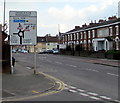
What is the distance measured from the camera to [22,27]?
16141 millimetres

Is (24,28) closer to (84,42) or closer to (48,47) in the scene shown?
(84,42)

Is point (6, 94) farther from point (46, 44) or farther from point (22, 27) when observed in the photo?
point (46, 44)

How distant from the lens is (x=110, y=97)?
8906mm

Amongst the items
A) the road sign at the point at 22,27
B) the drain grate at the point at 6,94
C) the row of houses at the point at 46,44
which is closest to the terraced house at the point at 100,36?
the road sign at the point at 22,27

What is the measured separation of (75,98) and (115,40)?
40060mm

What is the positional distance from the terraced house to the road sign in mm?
32462

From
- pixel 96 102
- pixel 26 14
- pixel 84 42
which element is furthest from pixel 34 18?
pixel 84 42

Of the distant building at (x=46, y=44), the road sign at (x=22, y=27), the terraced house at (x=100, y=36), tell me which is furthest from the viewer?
the distant building at (x=46, y=44)

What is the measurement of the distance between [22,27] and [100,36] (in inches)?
1537

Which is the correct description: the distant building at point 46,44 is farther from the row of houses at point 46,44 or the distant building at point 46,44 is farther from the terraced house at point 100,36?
the terraced house at point 100,36

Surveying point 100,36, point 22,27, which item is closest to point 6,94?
point 22,27

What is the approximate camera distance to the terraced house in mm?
47344

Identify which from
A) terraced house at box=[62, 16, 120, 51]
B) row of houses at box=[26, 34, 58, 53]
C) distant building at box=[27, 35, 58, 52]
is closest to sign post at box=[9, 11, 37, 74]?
terraced house at box=[62, 16, 120, 51]

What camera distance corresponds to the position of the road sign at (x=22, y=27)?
1590cm
